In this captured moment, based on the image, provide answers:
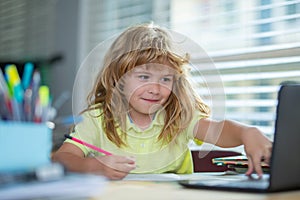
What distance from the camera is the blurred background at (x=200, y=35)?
1.88 metres

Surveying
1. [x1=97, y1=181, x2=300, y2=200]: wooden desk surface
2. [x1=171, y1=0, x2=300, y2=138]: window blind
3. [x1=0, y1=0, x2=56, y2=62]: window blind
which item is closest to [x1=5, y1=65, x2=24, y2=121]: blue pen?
[x1=97, y1=181, x2=300, y2=200]: wooden desk surface

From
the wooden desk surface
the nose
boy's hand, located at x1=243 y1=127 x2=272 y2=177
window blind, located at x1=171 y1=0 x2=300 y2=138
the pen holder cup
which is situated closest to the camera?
the pen holder cup

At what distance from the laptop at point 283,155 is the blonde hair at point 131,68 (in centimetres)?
21

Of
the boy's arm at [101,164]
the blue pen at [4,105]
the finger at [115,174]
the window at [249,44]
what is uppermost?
the window at [249,44]

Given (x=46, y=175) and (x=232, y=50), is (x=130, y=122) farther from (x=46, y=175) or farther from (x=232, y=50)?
(x=232, y=50)

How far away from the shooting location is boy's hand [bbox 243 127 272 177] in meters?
0.78

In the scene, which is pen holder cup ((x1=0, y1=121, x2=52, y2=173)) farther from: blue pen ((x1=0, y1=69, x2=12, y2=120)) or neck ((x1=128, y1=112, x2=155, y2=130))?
neck ((x1=128, y1=112, x2=155, y2=130))

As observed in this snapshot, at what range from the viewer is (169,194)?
654 millimetres

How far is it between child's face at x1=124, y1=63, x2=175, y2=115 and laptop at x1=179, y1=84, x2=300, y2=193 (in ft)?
0.69

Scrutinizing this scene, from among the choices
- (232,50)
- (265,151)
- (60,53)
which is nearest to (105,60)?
(265,151)

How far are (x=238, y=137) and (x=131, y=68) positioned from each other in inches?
9.6

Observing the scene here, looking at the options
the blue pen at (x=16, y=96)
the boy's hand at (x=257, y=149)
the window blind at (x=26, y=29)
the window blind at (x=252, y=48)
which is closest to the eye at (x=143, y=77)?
the boy's hand at (x=257, y=149)

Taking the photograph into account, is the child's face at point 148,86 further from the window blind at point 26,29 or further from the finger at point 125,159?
the window blind at point 26,29

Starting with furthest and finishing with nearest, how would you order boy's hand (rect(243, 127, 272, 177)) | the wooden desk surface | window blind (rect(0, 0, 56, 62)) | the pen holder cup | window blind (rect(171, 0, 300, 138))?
window blind (rect(0, 0, 56, 62)) < window blind (rect(171, 0, 300, 138)) < boy's hand (rect(243, 127, 272, 177)) < the wooden desk surface < the pen holder cup
